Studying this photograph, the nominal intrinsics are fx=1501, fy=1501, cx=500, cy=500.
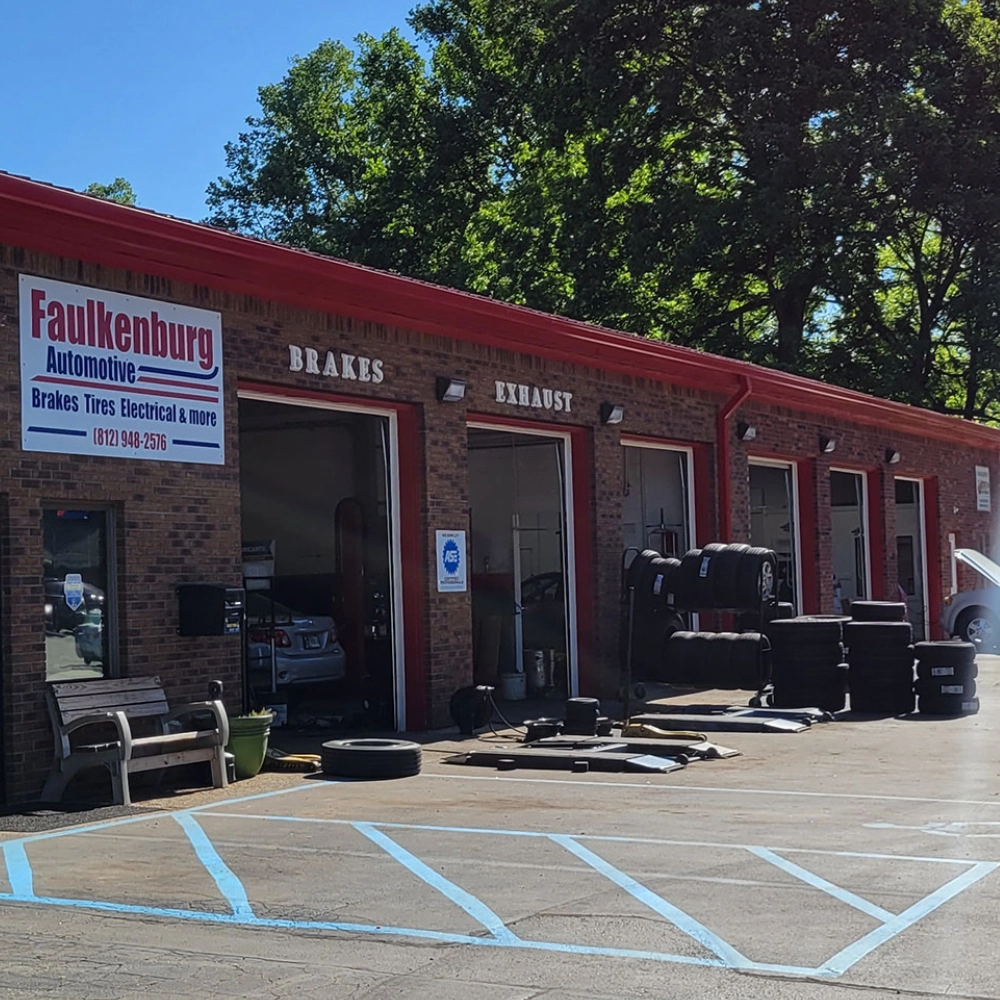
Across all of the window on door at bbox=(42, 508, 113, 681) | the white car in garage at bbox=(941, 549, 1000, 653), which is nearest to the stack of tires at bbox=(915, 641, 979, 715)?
the window on door at bbox=(42, 508, 113, 681)

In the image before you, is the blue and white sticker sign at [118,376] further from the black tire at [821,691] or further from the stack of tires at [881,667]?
the stack of tires at [881,667]

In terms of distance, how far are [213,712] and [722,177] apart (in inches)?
1143

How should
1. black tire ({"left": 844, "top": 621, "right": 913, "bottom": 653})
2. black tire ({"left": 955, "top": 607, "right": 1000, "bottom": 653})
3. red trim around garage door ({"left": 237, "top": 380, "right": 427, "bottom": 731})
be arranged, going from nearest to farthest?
red trim around garage door ({"left": 237, "top": 380, "right": 427, "bottom": 731}) → black tire ({"left": 844, "top": 621, "right": 913, "bottom": 653}) → black tire ({"left": 955, "top": 607, "right": 1000, "bottom": 653})

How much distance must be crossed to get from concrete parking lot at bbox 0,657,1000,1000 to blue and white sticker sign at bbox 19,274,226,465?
3014 mm

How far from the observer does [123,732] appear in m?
11.3

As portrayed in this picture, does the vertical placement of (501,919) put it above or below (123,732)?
below

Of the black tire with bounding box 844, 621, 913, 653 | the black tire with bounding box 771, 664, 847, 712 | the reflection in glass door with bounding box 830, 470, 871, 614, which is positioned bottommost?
the black tire with bounding box 771, 664, 847, 712

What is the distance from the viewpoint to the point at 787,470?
25172 millimetres

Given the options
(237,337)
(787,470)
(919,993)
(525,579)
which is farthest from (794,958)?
(787,470)

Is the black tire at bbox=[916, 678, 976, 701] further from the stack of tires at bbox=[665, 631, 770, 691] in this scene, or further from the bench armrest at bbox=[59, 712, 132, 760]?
the bench armrest at bbox=[59, 712, 132, 760]

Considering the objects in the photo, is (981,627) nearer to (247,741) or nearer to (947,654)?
(947,654)

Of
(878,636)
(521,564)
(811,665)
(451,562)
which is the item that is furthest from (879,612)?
(451,562)

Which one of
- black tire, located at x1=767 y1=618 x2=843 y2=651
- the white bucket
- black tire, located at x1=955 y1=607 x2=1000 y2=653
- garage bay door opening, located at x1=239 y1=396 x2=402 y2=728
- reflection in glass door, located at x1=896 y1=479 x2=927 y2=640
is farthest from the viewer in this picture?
reflection in glass door, located at x1=896 y1=479 x2=927 y2=640

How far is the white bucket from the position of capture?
19656mm
